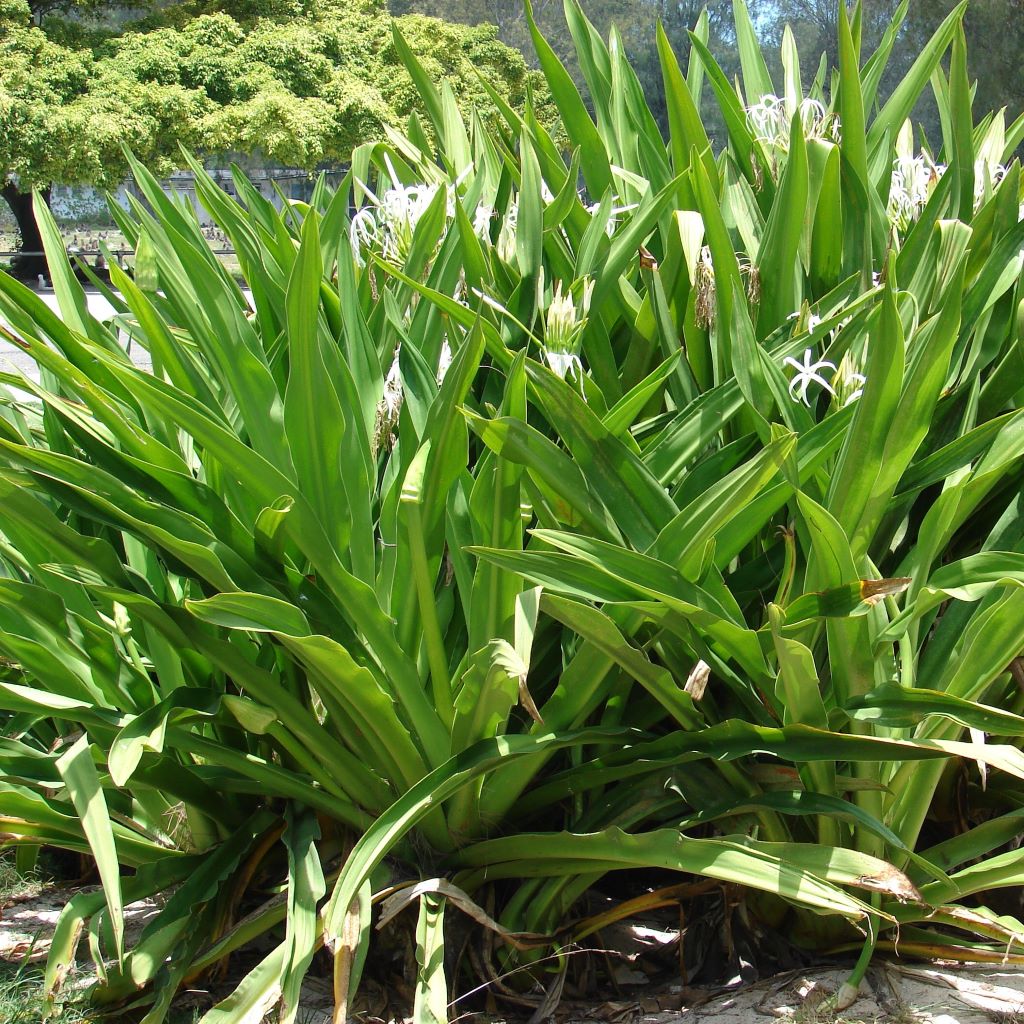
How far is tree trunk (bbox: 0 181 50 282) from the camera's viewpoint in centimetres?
2078

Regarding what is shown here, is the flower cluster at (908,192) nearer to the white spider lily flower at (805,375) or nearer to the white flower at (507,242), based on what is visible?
the white spider lily flower at (805,375)

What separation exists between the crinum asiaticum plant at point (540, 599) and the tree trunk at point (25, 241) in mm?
21471

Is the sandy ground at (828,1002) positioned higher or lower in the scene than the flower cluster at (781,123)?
lower

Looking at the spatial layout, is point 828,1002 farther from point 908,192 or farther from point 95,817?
point 908,192

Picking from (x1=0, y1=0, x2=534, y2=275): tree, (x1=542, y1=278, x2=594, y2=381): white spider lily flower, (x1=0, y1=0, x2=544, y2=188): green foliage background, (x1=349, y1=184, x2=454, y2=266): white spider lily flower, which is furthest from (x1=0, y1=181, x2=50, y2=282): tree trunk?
(x1=542, y1=278, x2=594, y2=381): white spider lily flower

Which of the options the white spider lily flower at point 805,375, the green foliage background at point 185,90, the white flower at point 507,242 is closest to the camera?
the white spider lily flower at point 805,375

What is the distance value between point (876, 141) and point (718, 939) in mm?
1420

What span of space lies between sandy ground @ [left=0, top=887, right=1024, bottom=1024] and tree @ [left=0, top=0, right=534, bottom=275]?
17198 mm

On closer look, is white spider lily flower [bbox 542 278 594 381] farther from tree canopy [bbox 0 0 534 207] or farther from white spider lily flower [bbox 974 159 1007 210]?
tree canopy [bbox 0 0 534 207]

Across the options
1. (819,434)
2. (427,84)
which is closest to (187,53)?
(427,84)

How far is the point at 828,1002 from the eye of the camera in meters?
1.17

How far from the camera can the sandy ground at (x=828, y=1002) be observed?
1.17 metres

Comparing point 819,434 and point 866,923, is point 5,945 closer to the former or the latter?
point 866,923

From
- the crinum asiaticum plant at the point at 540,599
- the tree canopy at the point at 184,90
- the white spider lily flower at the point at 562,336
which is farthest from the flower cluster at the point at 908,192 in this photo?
the tree canopy at the point at 184,90
